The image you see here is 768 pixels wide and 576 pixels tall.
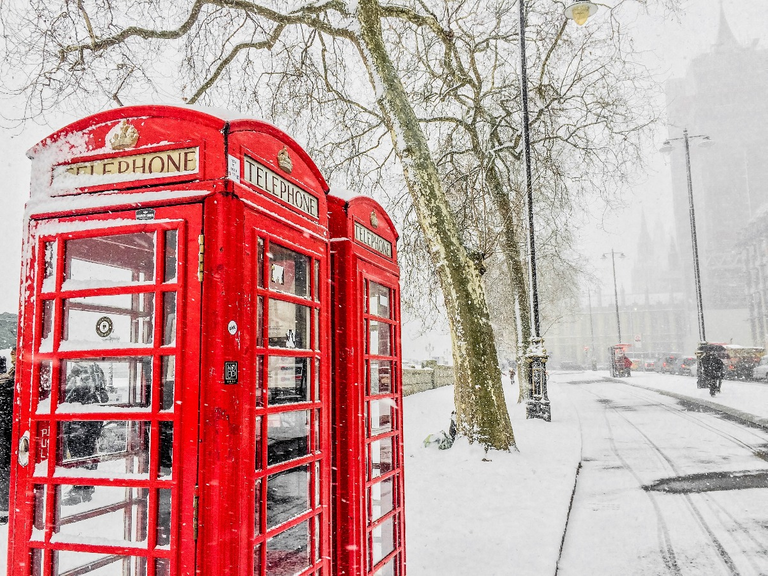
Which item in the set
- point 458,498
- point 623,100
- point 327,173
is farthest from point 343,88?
point 458,498

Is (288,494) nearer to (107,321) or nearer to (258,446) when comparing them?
(258,446)

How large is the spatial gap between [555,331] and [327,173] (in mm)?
91117

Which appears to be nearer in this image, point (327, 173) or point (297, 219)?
point (297, 219)

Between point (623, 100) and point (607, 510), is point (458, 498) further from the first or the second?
point (623, 100)

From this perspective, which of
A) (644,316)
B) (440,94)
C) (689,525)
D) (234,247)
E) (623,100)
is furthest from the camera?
(644,316)

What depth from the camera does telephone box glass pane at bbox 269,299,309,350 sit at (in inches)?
115

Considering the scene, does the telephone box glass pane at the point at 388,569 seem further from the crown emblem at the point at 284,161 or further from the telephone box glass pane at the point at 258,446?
the crown emblem at the point at 284,161

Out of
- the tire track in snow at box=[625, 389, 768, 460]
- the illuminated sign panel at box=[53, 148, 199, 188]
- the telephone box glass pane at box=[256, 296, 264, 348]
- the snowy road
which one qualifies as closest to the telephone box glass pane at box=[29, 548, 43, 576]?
the telephone box glass pane at box=[256, 296, 264, 348]

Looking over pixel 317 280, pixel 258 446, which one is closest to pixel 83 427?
pixel 258 446

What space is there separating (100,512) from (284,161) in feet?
6.72

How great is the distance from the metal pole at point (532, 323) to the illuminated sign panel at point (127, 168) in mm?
10257

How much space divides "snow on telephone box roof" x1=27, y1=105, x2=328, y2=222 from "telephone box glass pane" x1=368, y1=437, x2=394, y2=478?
86.3 inches

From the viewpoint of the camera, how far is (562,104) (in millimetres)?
13734

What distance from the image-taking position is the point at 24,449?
8.21 feet
